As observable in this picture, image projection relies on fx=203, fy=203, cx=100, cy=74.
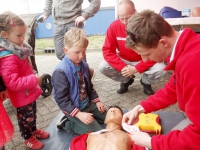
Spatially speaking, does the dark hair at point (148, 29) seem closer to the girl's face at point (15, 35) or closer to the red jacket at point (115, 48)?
the girl's face at point (15, 35)

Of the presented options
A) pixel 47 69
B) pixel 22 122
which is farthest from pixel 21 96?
pixel 47 69

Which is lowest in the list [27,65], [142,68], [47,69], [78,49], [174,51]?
[47,69]

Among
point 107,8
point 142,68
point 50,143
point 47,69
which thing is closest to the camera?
point 50,143

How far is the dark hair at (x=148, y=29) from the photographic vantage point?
1.17m

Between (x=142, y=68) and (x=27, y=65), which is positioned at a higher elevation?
(x=27, y=65)

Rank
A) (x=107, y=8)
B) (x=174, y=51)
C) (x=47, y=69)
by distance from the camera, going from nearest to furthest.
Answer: (x=174, y=51)
(x=47, y=69)
(x=107, y=8)

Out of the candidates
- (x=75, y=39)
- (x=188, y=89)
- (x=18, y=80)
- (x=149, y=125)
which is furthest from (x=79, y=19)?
(x=188, y=89)

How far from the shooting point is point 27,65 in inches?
78.1

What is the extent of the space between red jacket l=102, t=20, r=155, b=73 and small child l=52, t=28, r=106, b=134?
35.5 inches

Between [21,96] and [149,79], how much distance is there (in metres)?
1.95

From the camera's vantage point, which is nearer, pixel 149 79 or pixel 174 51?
pixel 174 51

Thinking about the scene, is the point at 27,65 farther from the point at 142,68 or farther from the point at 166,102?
the point at 142,68

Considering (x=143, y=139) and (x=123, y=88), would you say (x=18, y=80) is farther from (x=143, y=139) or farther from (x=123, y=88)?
(x=123, y=88)

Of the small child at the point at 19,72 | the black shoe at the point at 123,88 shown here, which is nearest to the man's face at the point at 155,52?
the small child at the point at 19,72
